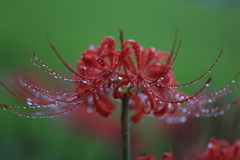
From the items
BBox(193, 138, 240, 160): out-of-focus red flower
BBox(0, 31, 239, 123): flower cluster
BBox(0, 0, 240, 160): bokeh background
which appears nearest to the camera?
BBox(0, 31, 239, 123): flower cluster

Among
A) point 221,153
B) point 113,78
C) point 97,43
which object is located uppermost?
point 97,43

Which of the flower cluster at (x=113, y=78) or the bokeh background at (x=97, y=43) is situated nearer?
the flower cluster at (x=113, y=78)

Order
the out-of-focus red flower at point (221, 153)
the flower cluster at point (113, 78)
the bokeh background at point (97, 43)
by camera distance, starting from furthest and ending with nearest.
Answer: the bokeh background at point (97, 43)
the out-of-focus red flower at point (221, 153)
the flower cluster at point (113, 78)

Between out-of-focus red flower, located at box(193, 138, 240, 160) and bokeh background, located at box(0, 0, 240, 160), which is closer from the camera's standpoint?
out-of-focus red flower, located at box(193, 138, 240, 160)

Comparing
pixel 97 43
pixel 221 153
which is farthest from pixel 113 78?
pixel 97 43

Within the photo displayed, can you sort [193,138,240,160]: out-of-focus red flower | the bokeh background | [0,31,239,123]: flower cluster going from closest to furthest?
[0,31,239,123]: flower cluster
[193,138,240,160]: out-of-focus red flower
the bokeh background

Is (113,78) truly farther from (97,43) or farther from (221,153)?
(97,43)

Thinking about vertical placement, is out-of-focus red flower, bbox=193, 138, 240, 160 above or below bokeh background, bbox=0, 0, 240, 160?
below

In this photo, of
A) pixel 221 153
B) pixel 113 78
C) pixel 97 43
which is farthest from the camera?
pixel 97 43

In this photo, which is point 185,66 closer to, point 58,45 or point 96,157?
point 58,45
